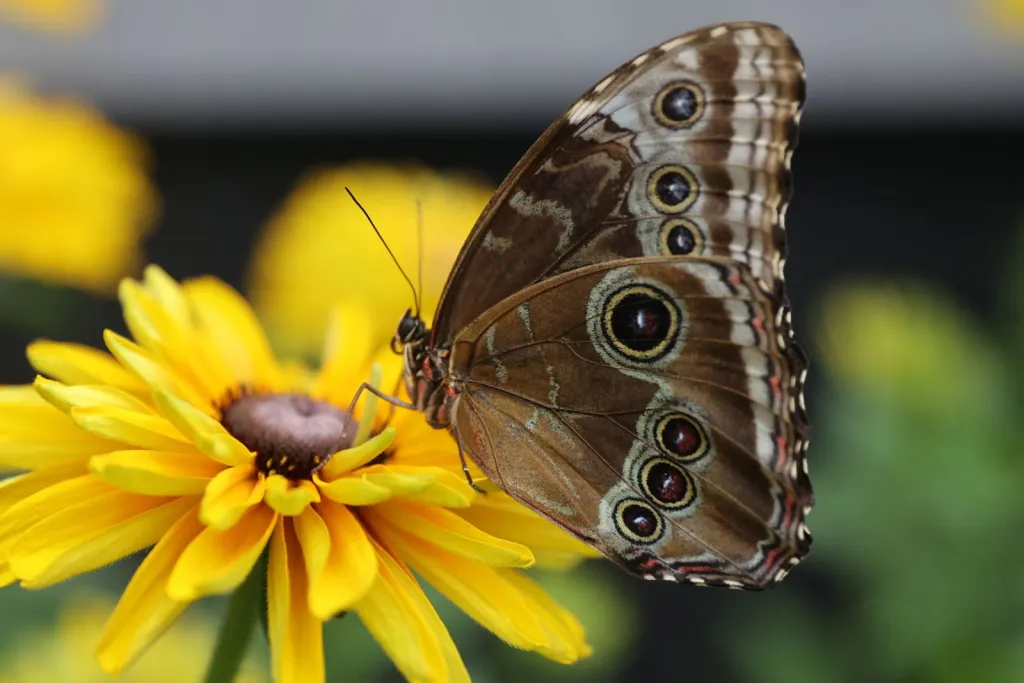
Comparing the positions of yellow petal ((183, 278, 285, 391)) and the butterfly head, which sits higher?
the butterfly head

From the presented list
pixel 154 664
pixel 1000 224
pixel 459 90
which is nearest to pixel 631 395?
pixel 154 664

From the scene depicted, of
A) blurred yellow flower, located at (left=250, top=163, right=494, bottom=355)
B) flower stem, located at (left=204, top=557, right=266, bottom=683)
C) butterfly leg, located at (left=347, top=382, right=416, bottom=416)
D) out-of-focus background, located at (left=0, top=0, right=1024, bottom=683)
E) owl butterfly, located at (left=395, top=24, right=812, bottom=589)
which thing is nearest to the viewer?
flower stem, located at (left=204, top=557, right=266, bottom=683)

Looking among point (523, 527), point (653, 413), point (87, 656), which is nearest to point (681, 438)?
point (653, 413)

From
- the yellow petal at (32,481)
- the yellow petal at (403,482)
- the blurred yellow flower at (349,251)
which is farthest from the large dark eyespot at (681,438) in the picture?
the blurred yellow flower at (349,251)

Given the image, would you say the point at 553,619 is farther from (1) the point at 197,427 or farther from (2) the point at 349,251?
(2) the point at 349,251

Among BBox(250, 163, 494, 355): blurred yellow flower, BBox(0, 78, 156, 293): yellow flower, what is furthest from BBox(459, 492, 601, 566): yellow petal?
BBox(0, 78, 156, 293): yellow flower

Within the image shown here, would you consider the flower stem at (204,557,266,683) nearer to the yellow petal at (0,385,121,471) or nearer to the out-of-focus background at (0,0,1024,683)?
the yellow petal at (0,385,121,471)
